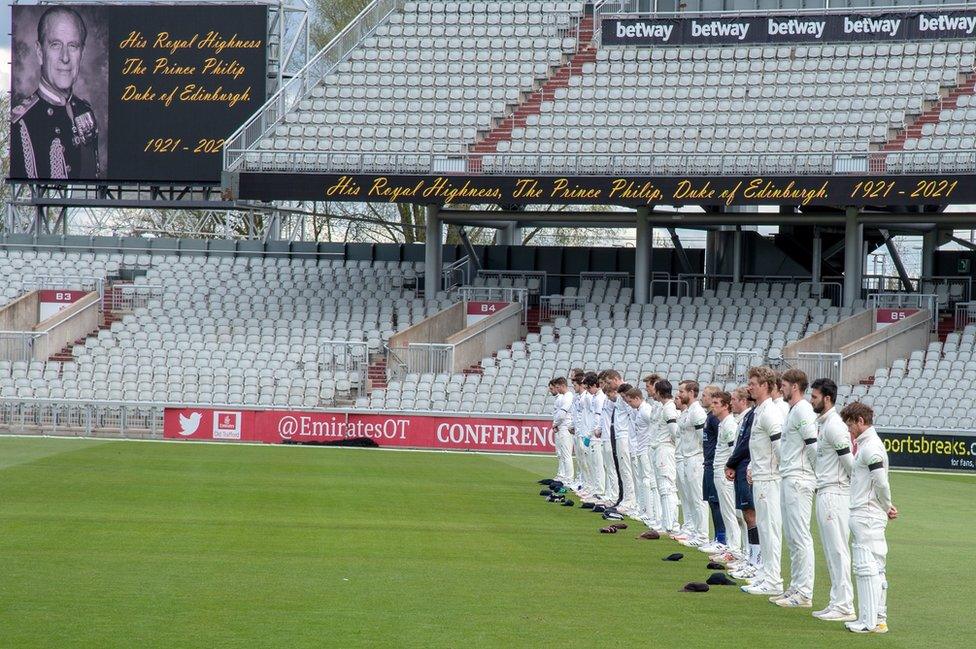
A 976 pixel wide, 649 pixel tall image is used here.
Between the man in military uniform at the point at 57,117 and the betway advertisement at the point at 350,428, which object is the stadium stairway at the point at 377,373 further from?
the man in military uniform at the point at 57,117

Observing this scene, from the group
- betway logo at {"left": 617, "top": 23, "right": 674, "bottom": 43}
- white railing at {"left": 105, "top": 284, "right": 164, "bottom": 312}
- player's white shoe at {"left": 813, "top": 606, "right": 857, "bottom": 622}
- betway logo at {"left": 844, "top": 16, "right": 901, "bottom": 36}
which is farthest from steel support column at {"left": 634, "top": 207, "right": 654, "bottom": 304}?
player's white shoe at {"left": 813, "top": 606, "right": 857, "bottom": 622}

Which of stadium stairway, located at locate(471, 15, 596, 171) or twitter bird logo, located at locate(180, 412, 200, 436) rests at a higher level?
stadium stairway, located at locate(471, 15, 596, 171)

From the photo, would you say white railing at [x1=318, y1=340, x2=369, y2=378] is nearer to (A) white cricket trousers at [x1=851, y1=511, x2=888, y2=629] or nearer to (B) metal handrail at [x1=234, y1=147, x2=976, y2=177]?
(B) metal handrail at [x1=234, y1=147, x2=976, y2=177]

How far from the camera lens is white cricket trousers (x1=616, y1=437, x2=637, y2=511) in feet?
63.2

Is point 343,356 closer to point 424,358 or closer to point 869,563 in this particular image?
point 424,358

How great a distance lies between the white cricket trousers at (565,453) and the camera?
2294 cm

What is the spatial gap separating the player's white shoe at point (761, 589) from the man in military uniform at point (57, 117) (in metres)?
35.3

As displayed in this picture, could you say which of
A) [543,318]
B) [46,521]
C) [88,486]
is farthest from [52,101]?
[46,521]

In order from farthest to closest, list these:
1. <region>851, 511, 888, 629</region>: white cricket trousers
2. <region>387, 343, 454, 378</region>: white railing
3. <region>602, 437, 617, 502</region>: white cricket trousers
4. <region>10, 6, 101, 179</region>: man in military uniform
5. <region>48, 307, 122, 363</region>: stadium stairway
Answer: <region>10, 6, 101, 179</region>: man in military uniform
<region>48, 307, 122, 363</region>: stadium stairway
<region>387, 343, 454, 378</region>: white railing
<region>602, 437, 617, 502</region>: white cricket trousers
<region>851, 511, 888, 629</region>: white cricket trousers

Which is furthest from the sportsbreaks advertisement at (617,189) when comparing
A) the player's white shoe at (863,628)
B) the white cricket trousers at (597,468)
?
the player's white shoe at (863,628)

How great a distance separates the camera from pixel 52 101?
144ft

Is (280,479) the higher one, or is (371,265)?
(371,265)

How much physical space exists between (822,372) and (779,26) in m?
13.2

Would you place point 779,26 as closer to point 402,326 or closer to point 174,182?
point 402,326
